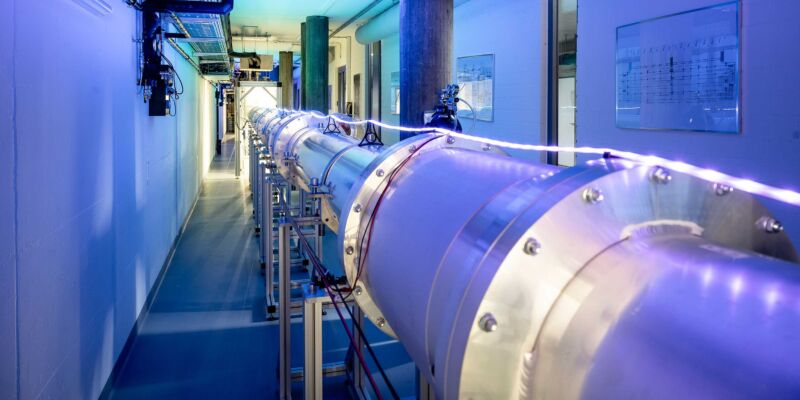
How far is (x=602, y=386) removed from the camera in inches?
19.4

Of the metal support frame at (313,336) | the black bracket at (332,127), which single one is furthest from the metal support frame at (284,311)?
the metal support frame at (313,336)

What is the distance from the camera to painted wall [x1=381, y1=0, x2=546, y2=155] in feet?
13.6

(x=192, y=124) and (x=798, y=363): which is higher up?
(x=192, y=124)

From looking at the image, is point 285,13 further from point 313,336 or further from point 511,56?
point 313,336

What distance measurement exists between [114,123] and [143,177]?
859 millimetres

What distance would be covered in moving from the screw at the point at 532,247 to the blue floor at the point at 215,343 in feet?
6.93

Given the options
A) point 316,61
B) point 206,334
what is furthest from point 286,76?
point 206,334

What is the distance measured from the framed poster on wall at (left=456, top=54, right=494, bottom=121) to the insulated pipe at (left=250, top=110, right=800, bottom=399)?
Result: 13.5 feet

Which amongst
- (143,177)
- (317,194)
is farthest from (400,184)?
(143,177)

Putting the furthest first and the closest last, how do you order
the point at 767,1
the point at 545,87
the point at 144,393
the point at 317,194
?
the point at 545,87
the point at 144,393
the point at 767,1
the point at 317,194

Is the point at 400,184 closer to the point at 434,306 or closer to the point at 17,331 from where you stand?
the point at 434,306

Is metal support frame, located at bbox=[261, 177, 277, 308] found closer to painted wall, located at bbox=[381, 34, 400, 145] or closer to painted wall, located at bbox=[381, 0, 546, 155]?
painted wall, located at bbox=[381, 0, 546, 155]

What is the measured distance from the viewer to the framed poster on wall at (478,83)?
4.86 metres

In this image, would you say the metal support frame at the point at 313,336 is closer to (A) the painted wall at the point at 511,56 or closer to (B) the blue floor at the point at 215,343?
(B) the blue floor at the point at 215,343
